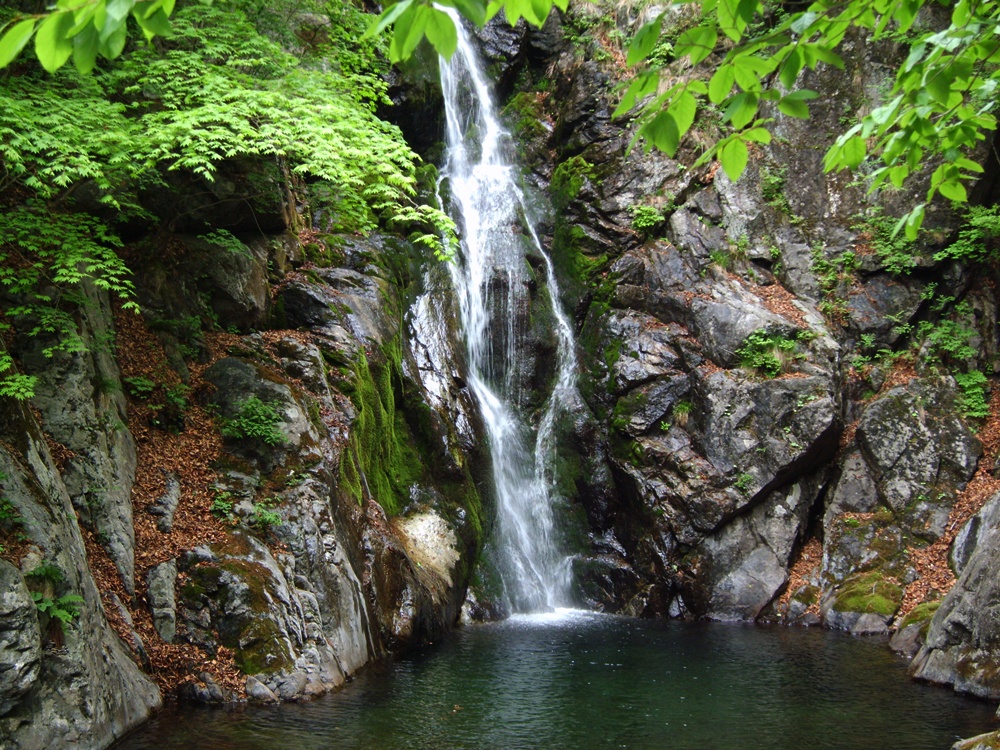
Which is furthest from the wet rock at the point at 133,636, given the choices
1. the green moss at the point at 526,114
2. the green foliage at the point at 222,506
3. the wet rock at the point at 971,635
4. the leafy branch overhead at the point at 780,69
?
the green moss at the point at 526,114

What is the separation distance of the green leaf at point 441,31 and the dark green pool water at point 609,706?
6066 mm

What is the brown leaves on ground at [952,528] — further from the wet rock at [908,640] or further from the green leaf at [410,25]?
the green leaf at [410,25]

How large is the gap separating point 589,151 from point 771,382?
331 inches

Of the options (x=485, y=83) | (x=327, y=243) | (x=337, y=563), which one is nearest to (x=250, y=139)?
(x=337, y=563)

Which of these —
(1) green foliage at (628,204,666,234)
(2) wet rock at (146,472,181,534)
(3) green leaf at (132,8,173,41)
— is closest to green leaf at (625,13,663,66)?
(3) green leaf at (132,8,173,41)

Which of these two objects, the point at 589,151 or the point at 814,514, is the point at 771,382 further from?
the point at 589,151

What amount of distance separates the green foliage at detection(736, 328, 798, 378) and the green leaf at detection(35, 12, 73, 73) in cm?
1419

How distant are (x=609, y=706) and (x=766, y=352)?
893 centimetres

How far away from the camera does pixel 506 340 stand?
16.2 m

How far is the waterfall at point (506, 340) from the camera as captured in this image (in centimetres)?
1412

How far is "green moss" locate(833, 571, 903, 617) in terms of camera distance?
1160cm

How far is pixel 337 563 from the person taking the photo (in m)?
8.62

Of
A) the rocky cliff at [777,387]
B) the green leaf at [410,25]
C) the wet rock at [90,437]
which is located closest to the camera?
the green leaf at [410,25]

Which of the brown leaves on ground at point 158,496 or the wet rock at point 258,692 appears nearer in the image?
the brown leaves on ground at point 158,496
